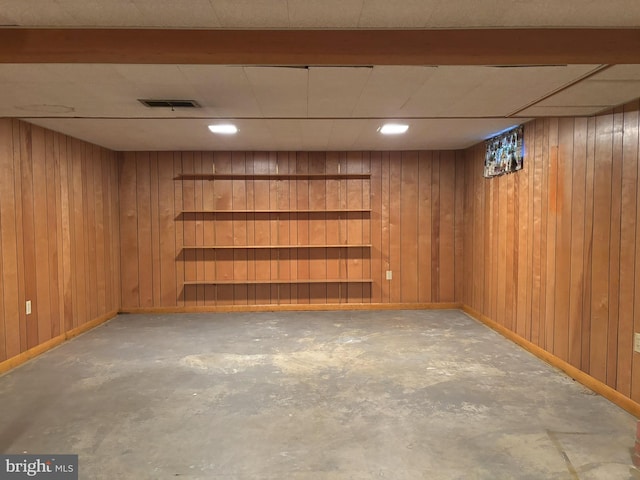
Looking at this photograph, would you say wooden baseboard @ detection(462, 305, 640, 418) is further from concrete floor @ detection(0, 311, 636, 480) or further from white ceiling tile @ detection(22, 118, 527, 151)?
white ceiling tile @ detection(22, 118, 527, 151)

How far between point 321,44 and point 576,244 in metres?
2.55

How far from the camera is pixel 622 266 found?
274 centimetres

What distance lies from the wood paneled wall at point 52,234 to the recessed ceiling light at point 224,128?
1636mm

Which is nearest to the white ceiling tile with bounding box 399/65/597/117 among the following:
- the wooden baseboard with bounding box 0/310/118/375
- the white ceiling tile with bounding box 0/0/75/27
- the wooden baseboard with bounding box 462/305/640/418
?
the white ceiling tile with bounding box 0/0/75/27

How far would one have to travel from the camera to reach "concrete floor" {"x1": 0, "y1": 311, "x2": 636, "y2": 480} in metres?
2.07

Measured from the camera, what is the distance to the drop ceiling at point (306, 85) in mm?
1696

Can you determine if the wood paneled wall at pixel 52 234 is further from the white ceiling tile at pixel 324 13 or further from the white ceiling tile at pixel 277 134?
the white ceiling tile at pixel 324 13

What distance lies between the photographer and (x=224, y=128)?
13.3 ft

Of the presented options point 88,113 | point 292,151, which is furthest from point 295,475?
point 292,151

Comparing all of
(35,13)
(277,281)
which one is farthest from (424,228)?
(35,13)

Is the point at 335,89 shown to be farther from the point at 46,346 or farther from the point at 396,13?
the point at 46,346

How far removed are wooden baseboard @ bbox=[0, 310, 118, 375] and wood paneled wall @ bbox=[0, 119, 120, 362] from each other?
5 cm

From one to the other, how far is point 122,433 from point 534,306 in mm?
3472

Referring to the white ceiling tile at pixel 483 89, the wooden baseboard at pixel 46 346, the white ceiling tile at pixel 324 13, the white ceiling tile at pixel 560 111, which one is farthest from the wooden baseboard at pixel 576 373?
the wooden baseboard at pixel 46 346
